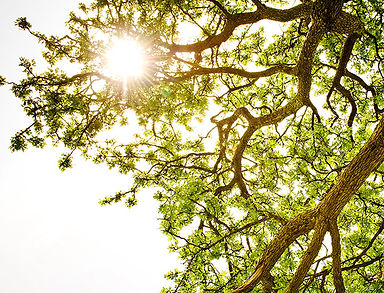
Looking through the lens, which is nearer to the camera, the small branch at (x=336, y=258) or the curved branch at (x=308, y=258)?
the curved branch at (x=308, y=258)

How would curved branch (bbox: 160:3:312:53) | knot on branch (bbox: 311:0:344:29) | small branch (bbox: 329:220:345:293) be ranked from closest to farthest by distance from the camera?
1. small branch (bbox: 329:220:345:293)
2. knot on branch (bbox: 311:0:344:29)
3. curved branch (bbox: 160:3:312:53)

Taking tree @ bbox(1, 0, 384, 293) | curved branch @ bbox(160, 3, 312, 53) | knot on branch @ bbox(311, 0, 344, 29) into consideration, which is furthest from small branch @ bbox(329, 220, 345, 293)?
curved branch @ bbox(160, 3, 312, 53)

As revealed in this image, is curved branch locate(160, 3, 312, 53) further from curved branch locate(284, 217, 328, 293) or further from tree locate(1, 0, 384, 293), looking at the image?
curved branch locate(284, 217, 328, 293)

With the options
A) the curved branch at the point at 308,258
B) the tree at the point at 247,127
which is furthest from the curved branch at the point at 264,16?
the curved branch at the point at 308,258

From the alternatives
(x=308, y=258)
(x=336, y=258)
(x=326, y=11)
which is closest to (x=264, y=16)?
(x=326, y=11)

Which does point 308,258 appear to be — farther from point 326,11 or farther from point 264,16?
point 264,16

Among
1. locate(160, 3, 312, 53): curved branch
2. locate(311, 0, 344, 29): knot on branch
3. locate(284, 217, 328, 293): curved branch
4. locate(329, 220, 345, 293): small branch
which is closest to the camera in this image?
locate(284, 217, 328, 293): curved branch

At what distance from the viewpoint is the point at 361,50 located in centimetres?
757

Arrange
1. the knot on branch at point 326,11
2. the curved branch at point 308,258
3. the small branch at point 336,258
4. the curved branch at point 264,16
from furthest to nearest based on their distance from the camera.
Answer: the curved branch at point 264,16, the knot on branch at point 326,11, the small branch at point 336,258, the curved branch at point 308,258

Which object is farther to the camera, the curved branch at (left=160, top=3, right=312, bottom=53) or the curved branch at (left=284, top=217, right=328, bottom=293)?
the curved branch at (left=160, top=3, right=312, bottom=53)

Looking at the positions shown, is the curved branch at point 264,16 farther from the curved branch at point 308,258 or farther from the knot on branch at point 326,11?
the curved branch at point 308,258

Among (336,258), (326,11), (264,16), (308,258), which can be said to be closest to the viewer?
(308,258)

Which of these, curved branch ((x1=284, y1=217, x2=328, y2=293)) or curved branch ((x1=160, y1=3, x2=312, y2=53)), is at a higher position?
curved branch ((x1=160, y1=3, x2=312, y2=53))

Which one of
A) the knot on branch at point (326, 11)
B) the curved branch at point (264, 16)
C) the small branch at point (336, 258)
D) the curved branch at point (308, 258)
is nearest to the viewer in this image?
the curved branch at point (308, 258)
